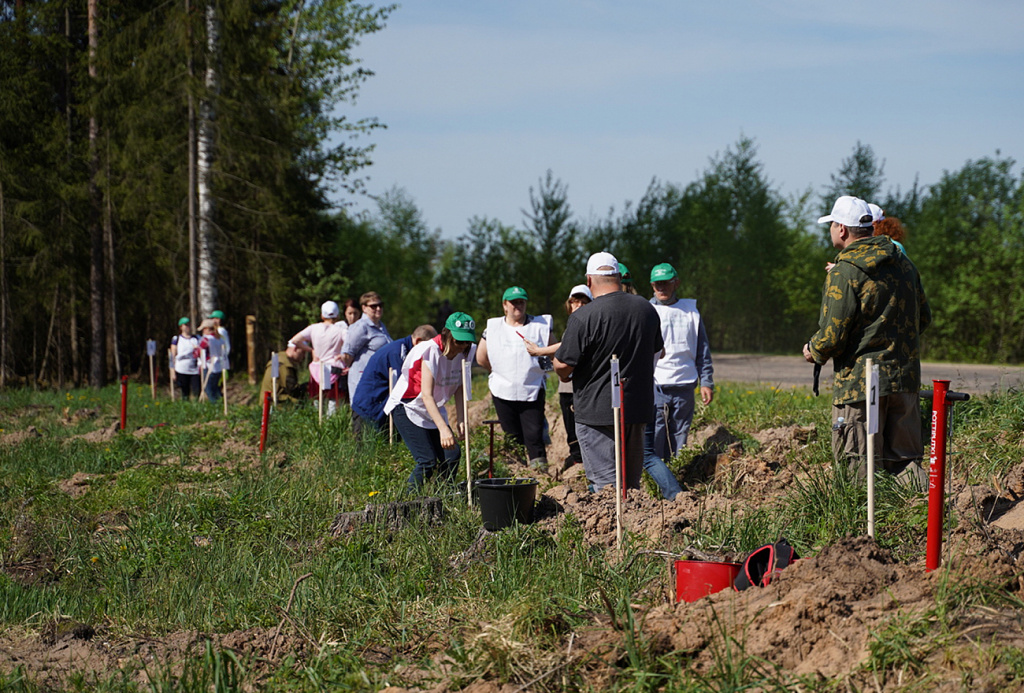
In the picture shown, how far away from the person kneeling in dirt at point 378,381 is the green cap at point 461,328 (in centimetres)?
174

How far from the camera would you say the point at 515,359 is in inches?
304

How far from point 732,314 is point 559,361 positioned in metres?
38.8

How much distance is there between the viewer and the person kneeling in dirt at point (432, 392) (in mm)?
6375

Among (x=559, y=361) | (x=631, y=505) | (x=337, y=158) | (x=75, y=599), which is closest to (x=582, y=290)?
(x=559, y=361)

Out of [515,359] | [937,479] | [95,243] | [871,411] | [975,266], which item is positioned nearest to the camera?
[937,479]

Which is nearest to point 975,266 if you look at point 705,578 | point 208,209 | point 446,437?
point 208,209

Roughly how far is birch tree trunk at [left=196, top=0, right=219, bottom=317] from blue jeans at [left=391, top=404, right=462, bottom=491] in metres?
11.4

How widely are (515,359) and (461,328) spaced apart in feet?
4.72

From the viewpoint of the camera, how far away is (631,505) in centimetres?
529

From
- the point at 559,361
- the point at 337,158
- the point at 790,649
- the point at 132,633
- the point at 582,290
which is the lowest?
the point at 132,633

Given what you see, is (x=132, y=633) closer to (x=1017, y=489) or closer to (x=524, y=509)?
(x=524, y=509)

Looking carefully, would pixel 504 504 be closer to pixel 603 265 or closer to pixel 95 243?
pixel 603 265

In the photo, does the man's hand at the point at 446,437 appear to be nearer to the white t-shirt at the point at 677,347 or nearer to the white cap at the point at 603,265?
the white cap at the point at 603,265

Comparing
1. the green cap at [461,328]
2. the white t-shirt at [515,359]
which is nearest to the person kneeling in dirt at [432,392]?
the green cap at [461,328]
